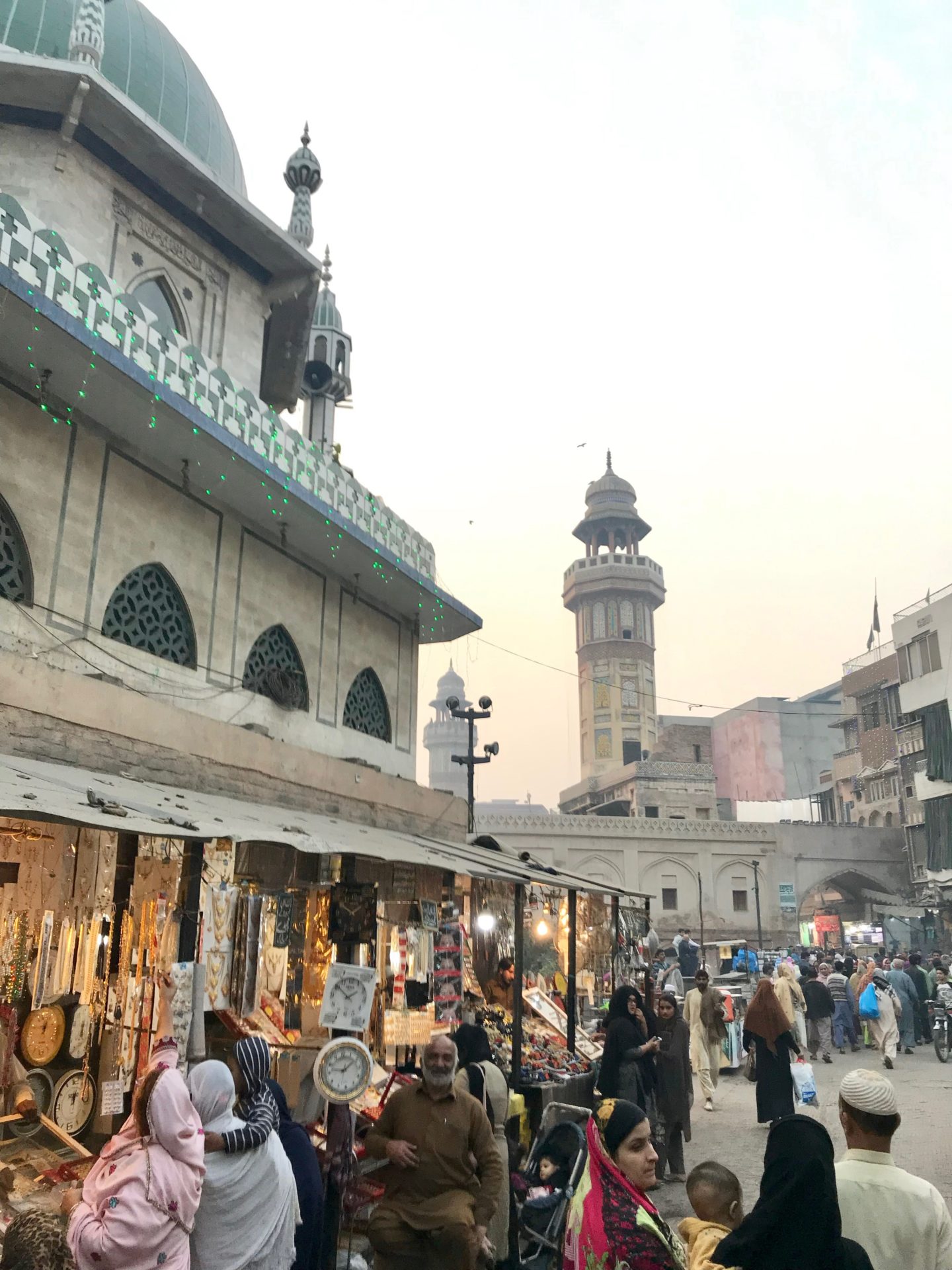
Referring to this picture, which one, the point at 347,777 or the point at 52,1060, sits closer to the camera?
the point at 52,1060

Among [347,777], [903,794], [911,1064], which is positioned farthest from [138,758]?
[903,794]

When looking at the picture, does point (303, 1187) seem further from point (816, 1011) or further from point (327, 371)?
point (327, 371)

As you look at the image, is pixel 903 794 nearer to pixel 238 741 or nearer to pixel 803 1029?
pixel 803 1029

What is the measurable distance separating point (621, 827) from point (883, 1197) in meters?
36.1

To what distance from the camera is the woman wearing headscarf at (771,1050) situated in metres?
8.61

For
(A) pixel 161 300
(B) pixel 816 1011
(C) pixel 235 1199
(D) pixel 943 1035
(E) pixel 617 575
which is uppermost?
(E) pixel 617 575

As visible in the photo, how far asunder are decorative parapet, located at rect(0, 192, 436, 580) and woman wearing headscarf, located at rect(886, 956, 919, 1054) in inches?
420

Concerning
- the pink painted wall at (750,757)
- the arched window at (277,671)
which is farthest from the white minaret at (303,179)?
the pink painted wall at (750,757)

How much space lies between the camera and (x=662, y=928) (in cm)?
3781

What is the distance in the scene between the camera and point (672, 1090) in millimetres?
8133

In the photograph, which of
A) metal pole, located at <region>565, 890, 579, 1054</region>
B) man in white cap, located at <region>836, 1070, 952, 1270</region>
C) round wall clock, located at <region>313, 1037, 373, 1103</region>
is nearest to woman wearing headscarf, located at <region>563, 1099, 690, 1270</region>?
man in white cap, located at <region>836, 1070, 952, 1270</region>

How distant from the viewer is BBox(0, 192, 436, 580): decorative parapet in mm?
7109

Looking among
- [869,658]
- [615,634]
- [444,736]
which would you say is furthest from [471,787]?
[444,736]

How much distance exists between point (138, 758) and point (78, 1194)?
385 cm
